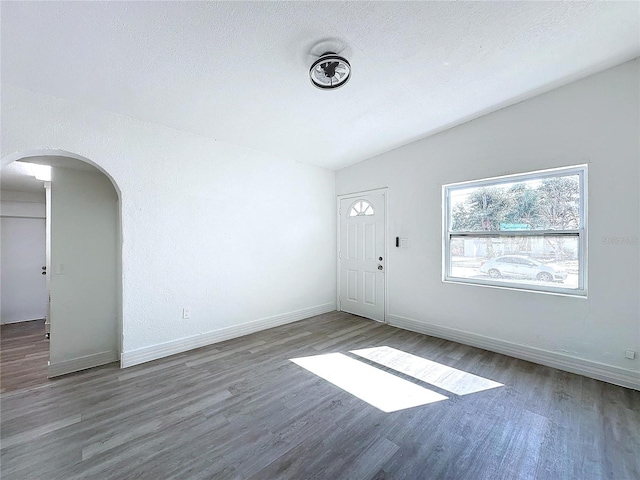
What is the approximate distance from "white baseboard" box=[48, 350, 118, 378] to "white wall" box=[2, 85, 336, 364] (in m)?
0.58

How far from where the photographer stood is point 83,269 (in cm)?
306

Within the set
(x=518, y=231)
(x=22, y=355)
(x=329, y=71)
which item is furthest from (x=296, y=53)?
(x=22, y=355)

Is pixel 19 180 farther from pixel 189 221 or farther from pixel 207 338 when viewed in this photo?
pixel 207 338

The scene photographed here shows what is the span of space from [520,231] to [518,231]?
0.8 inches

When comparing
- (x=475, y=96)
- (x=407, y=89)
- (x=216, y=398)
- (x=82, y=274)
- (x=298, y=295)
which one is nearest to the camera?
(x=216, y=398)

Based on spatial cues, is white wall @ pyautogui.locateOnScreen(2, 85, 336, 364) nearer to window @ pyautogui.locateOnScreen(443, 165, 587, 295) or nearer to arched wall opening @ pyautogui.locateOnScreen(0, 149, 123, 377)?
arched wall opening @ pyautogui.locateOnScreen(0, 149, 123, 377)

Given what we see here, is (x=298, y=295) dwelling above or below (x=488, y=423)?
above

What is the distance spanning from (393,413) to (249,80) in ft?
10.0

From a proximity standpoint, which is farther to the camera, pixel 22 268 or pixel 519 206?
pixel 22 268

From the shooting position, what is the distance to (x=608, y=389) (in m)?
2.35

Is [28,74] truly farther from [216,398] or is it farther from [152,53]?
[216,398]

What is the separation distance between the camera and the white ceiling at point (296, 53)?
5.57ft

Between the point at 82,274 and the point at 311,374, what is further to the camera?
the point at 82,274

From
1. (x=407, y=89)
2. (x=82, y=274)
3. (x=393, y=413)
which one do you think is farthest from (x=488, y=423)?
(x=82, y=274)
